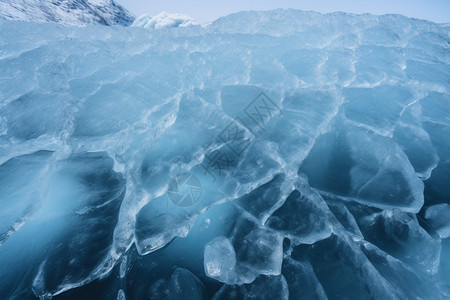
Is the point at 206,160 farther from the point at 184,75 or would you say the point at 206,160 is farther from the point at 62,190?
the point at 184,75

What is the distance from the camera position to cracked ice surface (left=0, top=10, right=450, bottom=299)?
216cm

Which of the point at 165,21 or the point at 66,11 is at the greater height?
the point at 66,11

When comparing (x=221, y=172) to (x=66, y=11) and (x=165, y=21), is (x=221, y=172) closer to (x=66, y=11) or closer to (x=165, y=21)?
(x=66, y=11)

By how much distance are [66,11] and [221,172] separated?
9.37 m

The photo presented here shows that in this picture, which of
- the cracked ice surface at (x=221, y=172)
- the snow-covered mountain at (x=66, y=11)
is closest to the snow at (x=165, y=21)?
the snow-covered mountain at (x=66, y=11)

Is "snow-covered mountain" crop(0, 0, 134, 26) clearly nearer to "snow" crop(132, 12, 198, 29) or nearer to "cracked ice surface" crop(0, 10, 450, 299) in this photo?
"snow" crop(132, 12, 198, 29)

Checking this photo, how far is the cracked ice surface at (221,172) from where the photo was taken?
216cm

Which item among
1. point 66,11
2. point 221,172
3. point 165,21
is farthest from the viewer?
point 165,21

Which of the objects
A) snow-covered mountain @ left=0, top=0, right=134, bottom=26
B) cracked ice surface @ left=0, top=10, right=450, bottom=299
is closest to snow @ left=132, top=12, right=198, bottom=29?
snow-covered mountain @ left=0, top=0, right=134, bottom=26

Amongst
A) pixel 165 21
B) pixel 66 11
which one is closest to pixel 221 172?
pixel 66 11

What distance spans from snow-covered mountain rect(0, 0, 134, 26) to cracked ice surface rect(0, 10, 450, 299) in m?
1.37

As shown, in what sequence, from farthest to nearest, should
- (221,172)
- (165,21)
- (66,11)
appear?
(165,21), (66,11), (221,172)

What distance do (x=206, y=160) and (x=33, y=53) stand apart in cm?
526

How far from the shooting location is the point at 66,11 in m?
7.94
